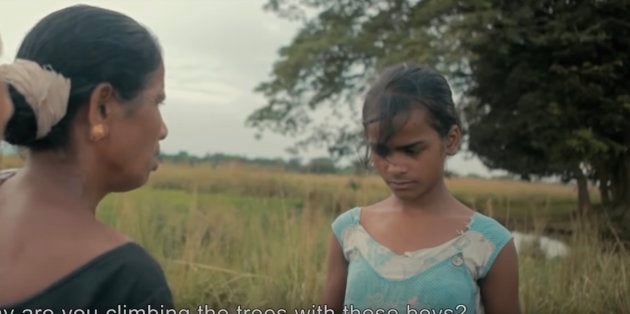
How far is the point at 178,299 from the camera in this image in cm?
490

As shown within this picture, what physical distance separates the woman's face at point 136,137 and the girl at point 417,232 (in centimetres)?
65

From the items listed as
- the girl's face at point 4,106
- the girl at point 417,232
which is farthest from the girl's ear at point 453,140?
the girl's face at point 4,106

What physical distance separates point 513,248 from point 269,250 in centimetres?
401

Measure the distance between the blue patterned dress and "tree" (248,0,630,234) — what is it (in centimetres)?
1286

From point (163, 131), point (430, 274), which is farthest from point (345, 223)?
point (163, 131)

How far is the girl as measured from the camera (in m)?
1.73

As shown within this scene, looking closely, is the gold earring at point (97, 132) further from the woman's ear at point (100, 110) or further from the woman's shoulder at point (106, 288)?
the woman's shoulder at point (106, 288)

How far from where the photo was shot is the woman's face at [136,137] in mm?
1193

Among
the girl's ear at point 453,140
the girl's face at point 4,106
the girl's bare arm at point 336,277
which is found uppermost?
the girl's face at point 4,106

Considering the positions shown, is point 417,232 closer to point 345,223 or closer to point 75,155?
point 345,223

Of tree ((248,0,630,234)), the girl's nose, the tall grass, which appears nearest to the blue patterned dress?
the girl's nose

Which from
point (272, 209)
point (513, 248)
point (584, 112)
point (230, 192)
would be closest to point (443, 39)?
point (584, 112)

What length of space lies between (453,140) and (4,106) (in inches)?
40.9

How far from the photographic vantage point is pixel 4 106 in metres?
1.11
